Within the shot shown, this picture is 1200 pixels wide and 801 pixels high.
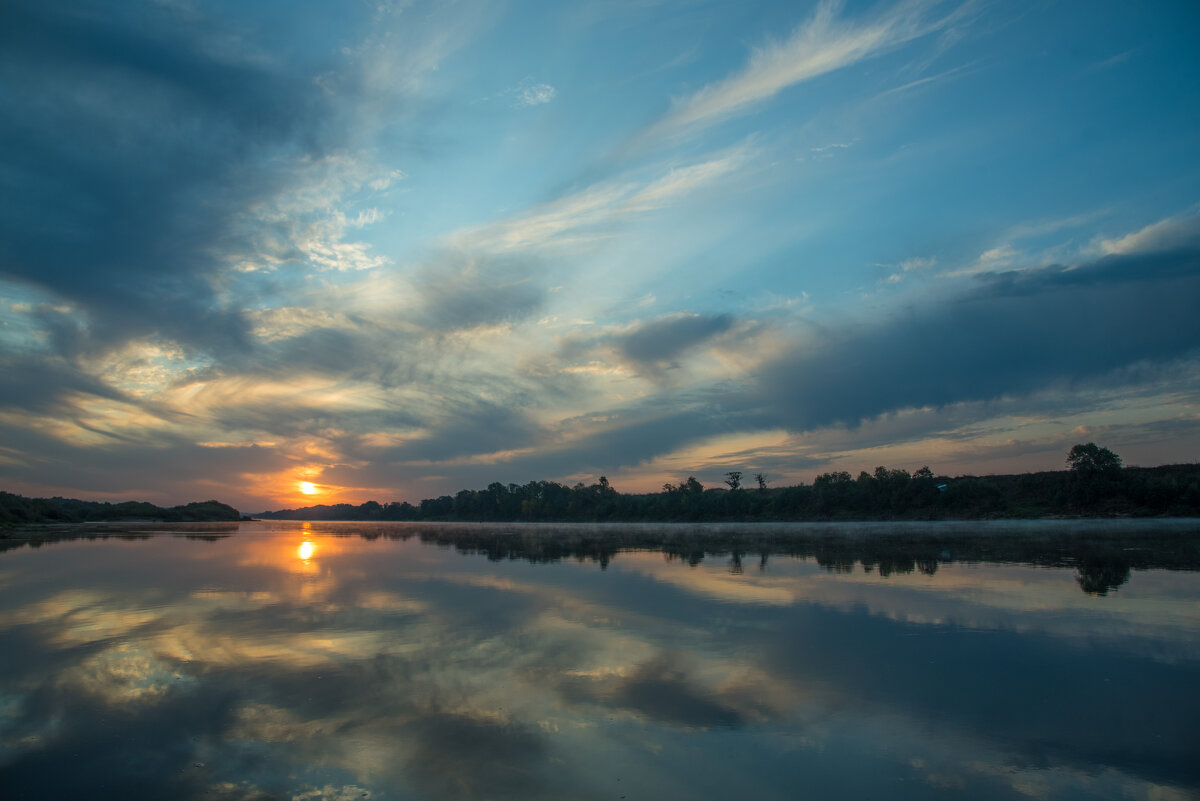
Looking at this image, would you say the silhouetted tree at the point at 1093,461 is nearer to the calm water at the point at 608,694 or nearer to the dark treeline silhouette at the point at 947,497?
the dark treeline silhouette at the point at 947,497

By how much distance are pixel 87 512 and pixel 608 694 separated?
17103 cm

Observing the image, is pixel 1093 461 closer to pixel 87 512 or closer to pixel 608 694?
pixel 608 694

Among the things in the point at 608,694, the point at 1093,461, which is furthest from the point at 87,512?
the point at 1093,461

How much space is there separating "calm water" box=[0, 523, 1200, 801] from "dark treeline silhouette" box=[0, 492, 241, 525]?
95147 mm

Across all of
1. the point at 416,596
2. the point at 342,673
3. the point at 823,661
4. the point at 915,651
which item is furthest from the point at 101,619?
the point at 915,651

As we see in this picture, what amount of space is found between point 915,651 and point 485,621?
11362 mm

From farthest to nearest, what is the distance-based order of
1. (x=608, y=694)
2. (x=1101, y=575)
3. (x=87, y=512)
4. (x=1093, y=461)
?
(x=87, y=512) < (x=1093, y=461) < (x=1101, y=575) < (x=608, y=694)

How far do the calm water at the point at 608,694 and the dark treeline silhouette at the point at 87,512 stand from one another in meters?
95.1

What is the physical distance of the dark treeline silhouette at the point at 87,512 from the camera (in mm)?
91188

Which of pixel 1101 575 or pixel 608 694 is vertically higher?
pixel 608 694

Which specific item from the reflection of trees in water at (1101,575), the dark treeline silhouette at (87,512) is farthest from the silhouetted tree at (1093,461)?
the dark treeline silhouette at (87,512)

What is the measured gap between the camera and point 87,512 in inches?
5300

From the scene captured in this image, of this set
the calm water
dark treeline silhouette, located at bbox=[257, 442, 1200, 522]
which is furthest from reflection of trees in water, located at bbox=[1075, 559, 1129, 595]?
dark treeline silhouette, located at bbox=[257, 442, 1200, 522]

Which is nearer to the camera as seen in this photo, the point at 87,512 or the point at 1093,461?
the point at 1093,461
